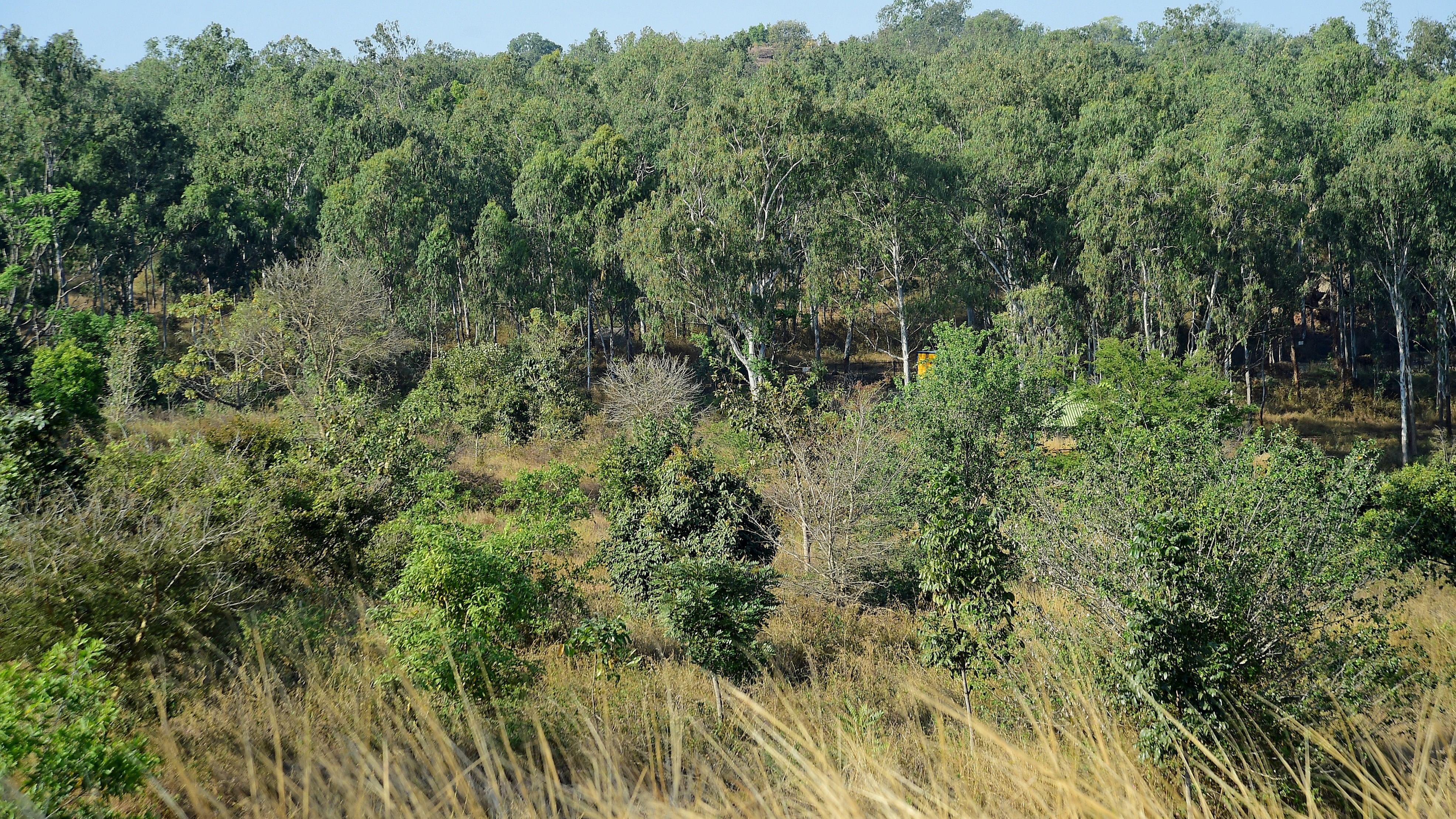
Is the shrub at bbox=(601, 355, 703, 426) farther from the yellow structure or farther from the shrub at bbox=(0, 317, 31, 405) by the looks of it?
the shrub at bbox=(0, 317, 31, 405)

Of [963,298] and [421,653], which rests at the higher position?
[963,298]

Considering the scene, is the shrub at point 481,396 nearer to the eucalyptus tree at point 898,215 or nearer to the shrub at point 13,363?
the shrub at point 13,363

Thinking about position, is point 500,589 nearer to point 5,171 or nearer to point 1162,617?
point 1162,617

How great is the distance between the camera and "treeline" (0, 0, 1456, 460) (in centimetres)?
3127

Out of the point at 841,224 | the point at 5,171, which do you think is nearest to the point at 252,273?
the point at 5,171

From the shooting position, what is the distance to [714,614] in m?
Result: 9.78

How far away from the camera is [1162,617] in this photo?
683 centimetres

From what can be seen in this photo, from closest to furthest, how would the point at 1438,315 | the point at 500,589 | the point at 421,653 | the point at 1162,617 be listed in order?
the point at 1162,617
the point at 421,653
the point at 500,589
the point at 1438,315

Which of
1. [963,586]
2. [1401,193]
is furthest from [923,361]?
[963,586]

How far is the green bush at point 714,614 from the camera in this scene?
9.62m

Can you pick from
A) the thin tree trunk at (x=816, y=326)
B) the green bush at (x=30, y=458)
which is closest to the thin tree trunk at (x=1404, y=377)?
the thin tree trunk at (x=816, y=326)

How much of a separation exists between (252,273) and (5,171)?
873 cm

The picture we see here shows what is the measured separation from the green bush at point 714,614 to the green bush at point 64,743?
548 cm

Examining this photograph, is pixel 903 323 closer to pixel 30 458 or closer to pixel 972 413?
pixel 972 413
